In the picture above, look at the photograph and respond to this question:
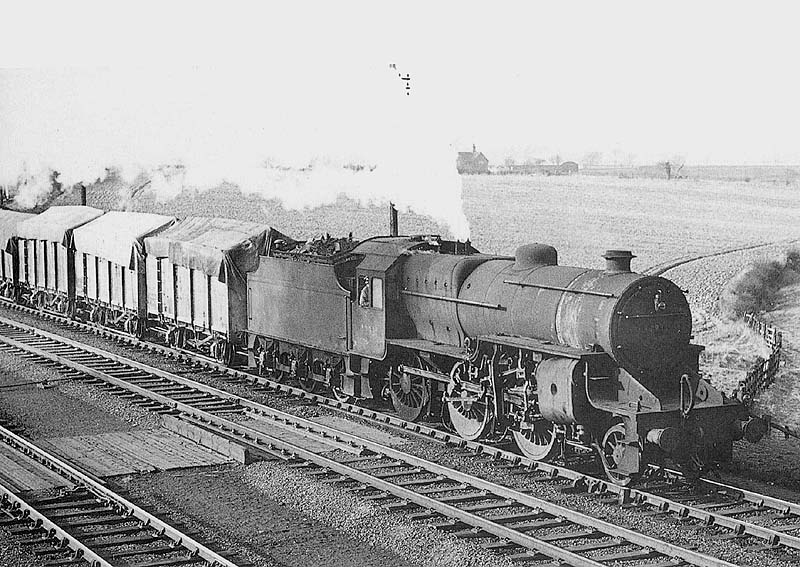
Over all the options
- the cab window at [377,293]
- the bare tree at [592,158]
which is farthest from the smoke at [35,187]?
the bare tree at [592,158]

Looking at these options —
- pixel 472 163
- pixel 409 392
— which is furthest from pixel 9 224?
pixel 472 163

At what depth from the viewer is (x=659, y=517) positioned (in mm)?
10805

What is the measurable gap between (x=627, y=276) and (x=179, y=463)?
6.42 meters

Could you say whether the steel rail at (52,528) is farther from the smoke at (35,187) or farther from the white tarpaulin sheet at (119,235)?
the smoke at (35,187)

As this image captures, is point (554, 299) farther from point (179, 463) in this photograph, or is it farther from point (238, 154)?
point (238, 154)

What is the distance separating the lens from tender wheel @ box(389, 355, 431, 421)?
15140 mm

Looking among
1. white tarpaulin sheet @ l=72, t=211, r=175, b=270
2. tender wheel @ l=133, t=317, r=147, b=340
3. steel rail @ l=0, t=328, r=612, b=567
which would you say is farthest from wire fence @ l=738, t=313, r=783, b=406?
tender wheel @ l=133, t=317, r=147, b=340

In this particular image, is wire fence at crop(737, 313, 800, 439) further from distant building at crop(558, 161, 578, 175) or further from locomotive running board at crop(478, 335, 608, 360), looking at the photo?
distant building at crop(558, 161, 578, 175)

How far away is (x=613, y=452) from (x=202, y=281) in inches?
468

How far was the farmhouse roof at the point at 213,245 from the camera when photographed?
1983 centimetres

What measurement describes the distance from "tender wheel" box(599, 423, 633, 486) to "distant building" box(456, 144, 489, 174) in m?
41.3

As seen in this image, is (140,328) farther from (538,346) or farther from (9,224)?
(538,346)

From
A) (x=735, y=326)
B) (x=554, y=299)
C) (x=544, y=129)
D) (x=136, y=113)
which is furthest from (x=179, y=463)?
(x=544, y=129)

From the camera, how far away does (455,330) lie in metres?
14.5
